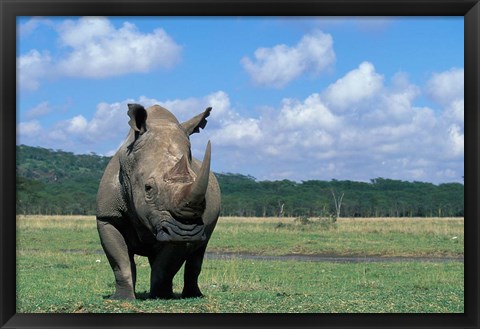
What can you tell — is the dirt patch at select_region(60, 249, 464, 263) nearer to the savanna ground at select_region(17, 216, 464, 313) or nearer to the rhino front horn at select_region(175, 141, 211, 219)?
the savanna ground at select_region(17, 216, 464, 313)

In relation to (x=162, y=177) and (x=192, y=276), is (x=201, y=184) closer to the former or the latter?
(x=162, y=177)

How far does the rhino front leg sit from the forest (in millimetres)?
52472

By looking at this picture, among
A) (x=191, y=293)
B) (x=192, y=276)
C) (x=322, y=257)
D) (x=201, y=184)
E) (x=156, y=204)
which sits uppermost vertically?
(x=201, y=184)

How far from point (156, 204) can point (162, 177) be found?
30 centimetres

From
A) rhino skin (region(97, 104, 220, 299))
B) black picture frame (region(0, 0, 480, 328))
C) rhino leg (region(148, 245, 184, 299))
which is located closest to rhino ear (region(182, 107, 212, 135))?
rhino skin (region(97, 104, 220, 299))

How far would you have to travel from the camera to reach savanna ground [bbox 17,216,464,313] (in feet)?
30.7

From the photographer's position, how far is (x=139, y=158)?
956 centimetres

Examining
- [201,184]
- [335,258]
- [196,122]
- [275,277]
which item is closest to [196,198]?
[201,184]

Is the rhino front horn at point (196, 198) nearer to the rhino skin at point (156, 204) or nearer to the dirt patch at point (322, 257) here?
the rhino skin at point (156, 204)

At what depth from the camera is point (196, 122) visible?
10.9m

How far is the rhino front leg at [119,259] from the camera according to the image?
9.90m

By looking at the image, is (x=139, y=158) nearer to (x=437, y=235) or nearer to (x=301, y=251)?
(x=301, y=251)
